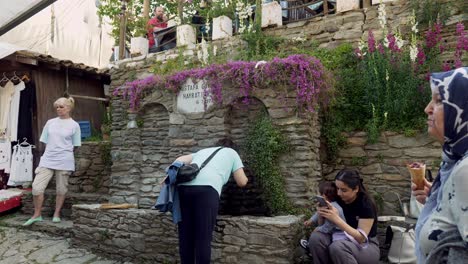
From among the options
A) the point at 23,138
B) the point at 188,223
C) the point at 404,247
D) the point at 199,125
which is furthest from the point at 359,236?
the point at 23,138

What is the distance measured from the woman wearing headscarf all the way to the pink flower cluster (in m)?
2.65

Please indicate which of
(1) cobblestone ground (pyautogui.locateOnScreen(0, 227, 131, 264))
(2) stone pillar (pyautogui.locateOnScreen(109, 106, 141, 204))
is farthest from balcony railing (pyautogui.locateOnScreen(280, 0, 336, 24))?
(1) cobblestone ground (pyautogui.locateOnScreen(0, 227, 131, 264))

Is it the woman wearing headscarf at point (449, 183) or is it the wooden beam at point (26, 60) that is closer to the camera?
the woman wearing headscarf at point (449, 183)

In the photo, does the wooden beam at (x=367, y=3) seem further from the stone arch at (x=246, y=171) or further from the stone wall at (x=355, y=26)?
the stone arch at (x=246, y=171)

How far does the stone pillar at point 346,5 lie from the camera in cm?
540

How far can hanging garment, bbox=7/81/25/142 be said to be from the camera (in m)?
7.10

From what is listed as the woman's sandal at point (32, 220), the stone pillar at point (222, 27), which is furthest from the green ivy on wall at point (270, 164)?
the woman's sandal at point (32, 220)

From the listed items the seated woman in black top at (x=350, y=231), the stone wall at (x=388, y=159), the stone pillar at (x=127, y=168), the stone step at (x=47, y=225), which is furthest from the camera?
the stone pillar at (x=127, y=168)

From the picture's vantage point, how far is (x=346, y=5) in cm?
546

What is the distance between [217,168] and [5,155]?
576 centimetres

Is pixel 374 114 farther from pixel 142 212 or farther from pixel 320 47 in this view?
pixel 142 212

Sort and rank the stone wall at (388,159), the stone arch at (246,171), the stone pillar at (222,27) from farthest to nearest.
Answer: the stone pillar at (222,27), the stone wall at (388,159), the stone arch at (246,171)

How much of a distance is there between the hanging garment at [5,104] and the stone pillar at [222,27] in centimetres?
439

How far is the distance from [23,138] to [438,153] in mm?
7171
